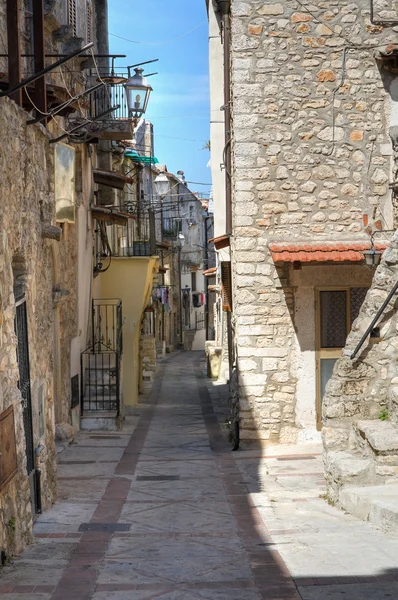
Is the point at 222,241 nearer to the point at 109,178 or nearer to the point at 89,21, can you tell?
the point at 109,178

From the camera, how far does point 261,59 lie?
1419 cm

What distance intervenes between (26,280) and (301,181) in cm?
659

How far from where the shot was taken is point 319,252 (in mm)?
13523

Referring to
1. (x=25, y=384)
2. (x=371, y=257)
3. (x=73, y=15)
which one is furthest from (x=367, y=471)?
(x=73, y=15)

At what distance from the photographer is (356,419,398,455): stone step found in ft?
30.8

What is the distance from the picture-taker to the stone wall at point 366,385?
406 inches

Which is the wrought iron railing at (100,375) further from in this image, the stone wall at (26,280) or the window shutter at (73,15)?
the stone wall at (26,280)

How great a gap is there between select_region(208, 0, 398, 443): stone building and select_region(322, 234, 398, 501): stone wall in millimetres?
3274

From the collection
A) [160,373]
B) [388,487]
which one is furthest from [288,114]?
[160,373]

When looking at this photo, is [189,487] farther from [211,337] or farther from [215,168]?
[211,337]

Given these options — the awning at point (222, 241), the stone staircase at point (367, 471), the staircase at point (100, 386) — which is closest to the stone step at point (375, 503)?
the stone staircase at point (367, 471)

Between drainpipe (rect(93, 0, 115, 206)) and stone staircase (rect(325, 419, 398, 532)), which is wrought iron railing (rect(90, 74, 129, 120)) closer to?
drainpipe (rect(93, 0, 115, 206))

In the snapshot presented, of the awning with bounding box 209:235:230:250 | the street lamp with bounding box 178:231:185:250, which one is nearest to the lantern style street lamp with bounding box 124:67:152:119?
the awning with bounding box 209:235:230:250

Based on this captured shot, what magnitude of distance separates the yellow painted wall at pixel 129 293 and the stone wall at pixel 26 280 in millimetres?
11504
